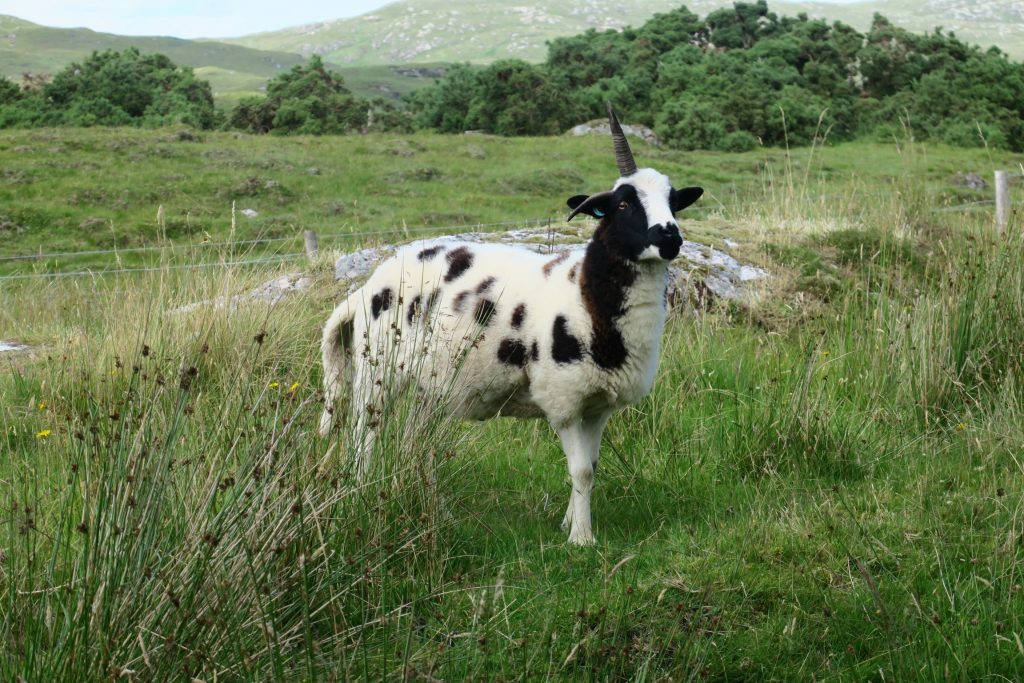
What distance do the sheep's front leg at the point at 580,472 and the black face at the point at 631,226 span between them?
2.98 ft

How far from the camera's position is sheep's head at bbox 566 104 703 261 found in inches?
201

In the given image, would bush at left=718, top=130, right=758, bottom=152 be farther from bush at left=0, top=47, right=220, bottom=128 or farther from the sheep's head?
the sheep's head

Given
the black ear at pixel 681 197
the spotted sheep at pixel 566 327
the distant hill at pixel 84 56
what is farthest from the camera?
the distant hill at pixel 84 56

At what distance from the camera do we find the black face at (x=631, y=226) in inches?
201

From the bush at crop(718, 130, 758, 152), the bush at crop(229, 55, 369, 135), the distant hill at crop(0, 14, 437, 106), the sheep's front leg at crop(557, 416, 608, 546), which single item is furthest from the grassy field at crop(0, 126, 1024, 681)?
the distant hill at crop(0, 14, 437, 106)

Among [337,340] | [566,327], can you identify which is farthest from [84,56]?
[566,327]

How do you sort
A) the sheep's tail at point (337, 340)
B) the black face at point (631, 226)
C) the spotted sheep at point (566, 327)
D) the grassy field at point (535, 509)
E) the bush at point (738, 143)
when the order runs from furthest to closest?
the bush at point (738, 143), the sheep's tail at point (337, 340), the spotted sheep at point (566, 327), the black face at point (631, 226), the grassy field at point (535, 509)

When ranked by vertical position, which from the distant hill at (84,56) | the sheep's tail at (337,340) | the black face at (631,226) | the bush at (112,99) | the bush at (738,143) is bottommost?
the sheep's tail at (337,340)

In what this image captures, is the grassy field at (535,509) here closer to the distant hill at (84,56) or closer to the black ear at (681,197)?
the black ear at (681,197)

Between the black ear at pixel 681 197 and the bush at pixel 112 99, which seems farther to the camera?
the bush at pixel 112 99

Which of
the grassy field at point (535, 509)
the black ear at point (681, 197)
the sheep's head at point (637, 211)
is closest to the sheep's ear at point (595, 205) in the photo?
the sheep's head at point (637, 211)

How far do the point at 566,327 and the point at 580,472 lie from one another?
2.37ft

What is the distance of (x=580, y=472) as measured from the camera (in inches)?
209

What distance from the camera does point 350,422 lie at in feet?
14.5
